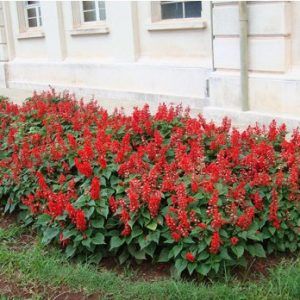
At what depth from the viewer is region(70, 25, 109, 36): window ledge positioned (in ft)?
35.9

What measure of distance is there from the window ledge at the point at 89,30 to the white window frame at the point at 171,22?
1.31 metres

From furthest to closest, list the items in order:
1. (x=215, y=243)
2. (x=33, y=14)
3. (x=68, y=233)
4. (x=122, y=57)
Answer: (x=33, y=14), (x=122, y=57), (x=68, y=233), (x=215, y=243)

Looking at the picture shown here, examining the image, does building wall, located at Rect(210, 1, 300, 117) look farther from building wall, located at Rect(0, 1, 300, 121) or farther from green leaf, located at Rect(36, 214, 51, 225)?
green leaf, located at Rect(36, 214, 51, 225)

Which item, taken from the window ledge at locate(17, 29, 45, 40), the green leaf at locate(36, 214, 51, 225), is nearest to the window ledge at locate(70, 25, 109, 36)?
the window ledge at locate(17, 29, 45, 40)

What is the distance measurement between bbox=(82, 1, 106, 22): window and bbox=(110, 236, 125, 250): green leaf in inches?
301

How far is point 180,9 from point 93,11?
269 centimetres

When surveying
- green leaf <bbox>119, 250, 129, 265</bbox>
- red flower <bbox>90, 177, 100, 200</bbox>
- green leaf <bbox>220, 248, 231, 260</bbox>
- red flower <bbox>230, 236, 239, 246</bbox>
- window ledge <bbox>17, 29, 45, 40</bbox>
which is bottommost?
green leaf <bbox>119, 250, 129, 265</bbox>

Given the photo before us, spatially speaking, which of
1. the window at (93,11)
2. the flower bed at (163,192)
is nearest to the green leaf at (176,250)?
the flower bed at (163,192)

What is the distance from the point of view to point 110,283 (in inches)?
165

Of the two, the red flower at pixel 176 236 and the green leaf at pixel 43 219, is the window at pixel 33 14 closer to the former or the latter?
the green leaf at pixel 43 219

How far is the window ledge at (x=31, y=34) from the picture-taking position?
43.1 feet

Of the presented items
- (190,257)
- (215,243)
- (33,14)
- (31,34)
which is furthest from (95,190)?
(33,14)

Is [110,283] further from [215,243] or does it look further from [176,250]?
[215,243]

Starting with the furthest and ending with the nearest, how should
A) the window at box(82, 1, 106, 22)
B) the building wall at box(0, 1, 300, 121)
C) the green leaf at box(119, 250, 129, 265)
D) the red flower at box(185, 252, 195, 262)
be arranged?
1. the window at box(82, 1, 106, 22)
2. the building wall at box(0, 1, 300, 121)
3. the green leaf at box(119, 250, 129, 265)
4. the red flower at box(185, 252, 195, 262)
